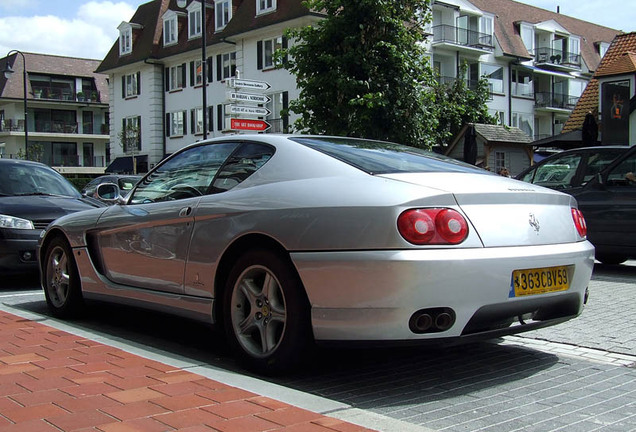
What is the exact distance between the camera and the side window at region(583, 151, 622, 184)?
31.8ft

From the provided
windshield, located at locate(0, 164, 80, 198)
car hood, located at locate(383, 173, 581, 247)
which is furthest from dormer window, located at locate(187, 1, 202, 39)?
car hood, located at locate(383, 173, 581, 247)

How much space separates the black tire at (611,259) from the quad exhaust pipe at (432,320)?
713 cm

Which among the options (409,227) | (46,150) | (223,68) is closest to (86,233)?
(409,227)

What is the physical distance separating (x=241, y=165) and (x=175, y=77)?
43.6 metres

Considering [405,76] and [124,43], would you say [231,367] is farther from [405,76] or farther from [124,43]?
[124,43]

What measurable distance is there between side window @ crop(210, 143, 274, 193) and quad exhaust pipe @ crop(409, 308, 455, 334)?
5.03 ft

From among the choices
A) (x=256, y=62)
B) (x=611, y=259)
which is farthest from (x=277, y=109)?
(x=611, y=259)

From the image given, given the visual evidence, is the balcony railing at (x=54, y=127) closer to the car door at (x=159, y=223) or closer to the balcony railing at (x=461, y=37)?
the balcony railing at (x=461, y=37)

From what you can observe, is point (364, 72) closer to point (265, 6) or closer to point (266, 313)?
point (266, 313)

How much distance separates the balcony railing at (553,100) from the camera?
51.0 m

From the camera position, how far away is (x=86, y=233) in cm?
579

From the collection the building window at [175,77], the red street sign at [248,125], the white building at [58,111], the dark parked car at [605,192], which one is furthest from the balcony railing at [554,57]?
the dark parked car at [605,192]

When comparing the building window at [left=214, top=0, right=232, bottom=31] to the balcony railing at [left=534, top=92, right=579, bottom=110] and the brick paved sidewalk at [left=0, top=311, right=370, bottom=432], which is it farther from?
the brick paved sidewalk at [left=0, top=311, right=370, bottom=432]

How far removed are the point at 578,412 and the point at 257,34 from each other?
3746 centimetres
